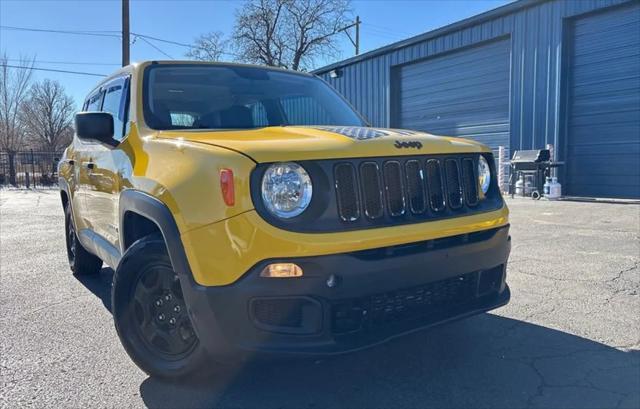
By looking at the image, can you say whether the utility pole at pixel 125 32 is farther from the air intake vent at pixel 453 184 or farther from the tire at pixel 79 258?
the air intake vent at pixel 453 184

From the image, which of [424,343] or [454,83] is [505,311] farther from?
[454,83]

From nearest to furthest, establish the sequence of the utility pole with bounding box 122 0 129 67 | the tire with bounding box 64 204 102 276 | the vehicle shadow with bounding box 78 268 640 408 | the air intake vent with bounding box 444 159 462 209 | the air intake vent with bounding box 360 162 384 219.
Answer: the air intake vent with bounding box 360 162 384 219
the vehicle shadow with bounding box 78 268 640 408
the air intake vent with bounding box 444 159 462 209
the tire with bounding box 64 204 102 276
the utility pole with bounding box 122 0 129 67

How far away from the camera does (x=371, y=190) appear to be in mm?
2564

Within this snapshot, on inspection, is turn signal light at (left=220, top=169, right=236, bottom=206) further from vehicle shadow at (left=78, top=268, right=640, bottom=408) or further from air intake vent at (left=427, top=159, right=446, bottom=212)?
air intake vent at (left=427, top=159, right=446, bottom=212)

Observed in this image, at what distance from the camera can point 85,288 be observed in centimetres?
501

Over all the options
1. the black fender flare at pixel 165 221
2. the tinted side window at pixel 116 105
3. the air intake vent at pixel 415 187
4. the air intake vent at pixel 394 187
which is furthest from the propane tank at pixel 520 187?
the black fender flare at pixel 165 221

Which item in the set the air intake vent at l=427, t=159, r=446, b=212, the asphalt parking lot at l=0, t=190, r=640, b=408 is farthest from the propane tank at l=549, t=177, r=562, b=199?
the air intake vent at l=427, t=159, r=446, b=212

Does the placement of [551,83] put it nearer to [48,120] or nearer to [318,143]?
[318,143]

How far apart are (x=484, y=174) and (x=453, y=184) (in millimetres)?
424

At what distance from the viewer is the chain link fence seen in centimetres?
2544

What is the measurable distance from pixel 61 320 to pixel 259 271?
2556 mm

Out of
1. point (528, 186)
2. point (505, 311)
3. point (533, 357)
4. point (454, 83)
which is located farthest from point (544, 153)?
point (533, 357)

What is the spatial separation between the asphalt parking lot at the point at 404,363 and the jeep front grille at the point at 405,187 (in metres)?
0.84

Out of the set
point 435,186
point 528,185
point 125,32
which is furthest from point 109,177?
point 125,32
